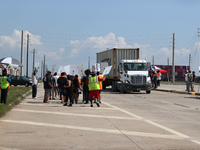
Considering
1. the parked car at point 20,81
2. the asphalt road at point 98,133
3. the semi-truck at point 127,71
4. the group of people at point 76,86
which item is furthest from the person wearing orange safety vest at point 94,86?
the parked car at point 20,81

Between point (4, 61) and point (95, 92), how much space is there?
11025 millimetres

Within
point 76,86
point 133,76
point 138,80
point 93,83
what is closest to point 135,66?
point 133,76

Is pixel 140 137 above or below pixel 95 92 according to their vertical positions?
below

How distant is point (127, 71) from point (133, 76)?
1060mm

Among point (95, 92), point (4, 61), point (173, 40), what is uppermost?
point (173, 40)

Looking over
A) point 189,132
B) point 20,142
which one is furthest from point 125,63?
point 20,142

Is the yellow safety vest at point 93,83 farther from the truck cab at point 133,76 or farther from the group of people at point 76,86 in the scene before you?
the truck cab at point 133,76

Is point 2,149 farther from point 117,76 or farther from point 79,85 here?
point 117,76

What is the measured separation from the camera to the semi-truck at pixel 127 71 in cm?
2681

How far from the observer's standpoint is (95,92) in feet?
51.6

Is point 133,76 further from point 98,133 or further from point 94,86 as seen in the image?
point 98,133

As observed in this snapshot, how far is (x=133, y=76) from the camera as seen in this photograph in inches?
1056

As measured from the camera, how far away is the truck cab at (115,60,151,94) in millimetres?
26781

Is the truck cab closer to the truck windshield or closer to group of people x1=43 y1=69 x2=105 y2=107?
the truck windshield
